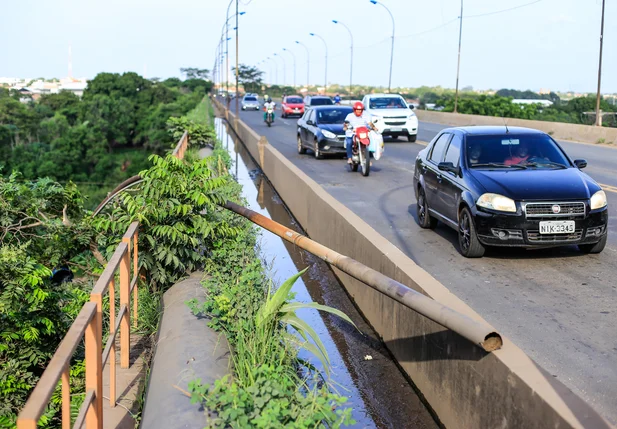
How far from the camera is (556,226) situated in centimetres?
905

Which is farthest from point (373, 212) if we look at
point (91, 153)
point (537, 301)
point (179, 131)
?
point (91, 153)

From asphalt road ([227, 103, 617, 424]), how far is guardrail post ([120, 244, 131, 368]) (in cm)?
312

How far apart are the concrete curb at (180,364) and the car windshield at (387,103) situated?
83.7 ft

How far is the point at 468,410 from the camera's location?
5027mm

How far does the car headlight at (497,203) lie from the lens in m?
9.09

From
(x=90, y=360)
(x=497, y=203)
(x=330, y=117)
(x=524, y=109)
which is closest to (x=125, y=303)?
(x=90, y=360)

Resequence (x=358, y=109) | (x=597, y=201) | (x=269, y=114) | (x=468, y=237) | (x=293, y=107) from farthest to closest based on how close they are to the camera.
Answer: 1. (x=293, y=107)
2. (x=269, y=114)
3. (x=358, y=109)
4. (x=468, y=237)
5. (x=597, y=201)

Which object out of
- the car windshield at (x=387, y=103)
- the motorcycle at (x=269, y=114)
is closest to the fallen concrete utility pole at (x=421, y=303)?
the car windshield at (x=387, y=103)

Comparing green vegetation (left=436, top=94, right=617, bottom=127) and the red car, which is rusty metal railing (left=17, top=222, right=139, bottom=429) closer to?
the red car

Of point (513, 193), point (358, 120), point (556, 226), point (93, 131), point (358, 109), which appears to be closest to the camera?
point (556, 226)

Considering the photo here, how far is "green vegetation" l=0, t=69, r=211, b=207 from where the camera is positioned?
3565 inches

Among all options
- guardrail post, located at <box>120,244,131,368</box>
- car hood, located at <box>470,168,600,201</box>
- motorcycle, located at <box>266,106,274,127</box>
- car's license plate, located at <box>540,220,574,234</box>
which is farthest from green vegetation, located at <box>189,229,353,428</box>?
motorcycle, located at <box>266,106,274,127</box>

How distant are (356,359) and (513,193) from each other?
10.5 feet

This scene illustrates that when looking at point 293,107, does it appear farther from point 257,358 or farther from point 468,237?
point 257,358
